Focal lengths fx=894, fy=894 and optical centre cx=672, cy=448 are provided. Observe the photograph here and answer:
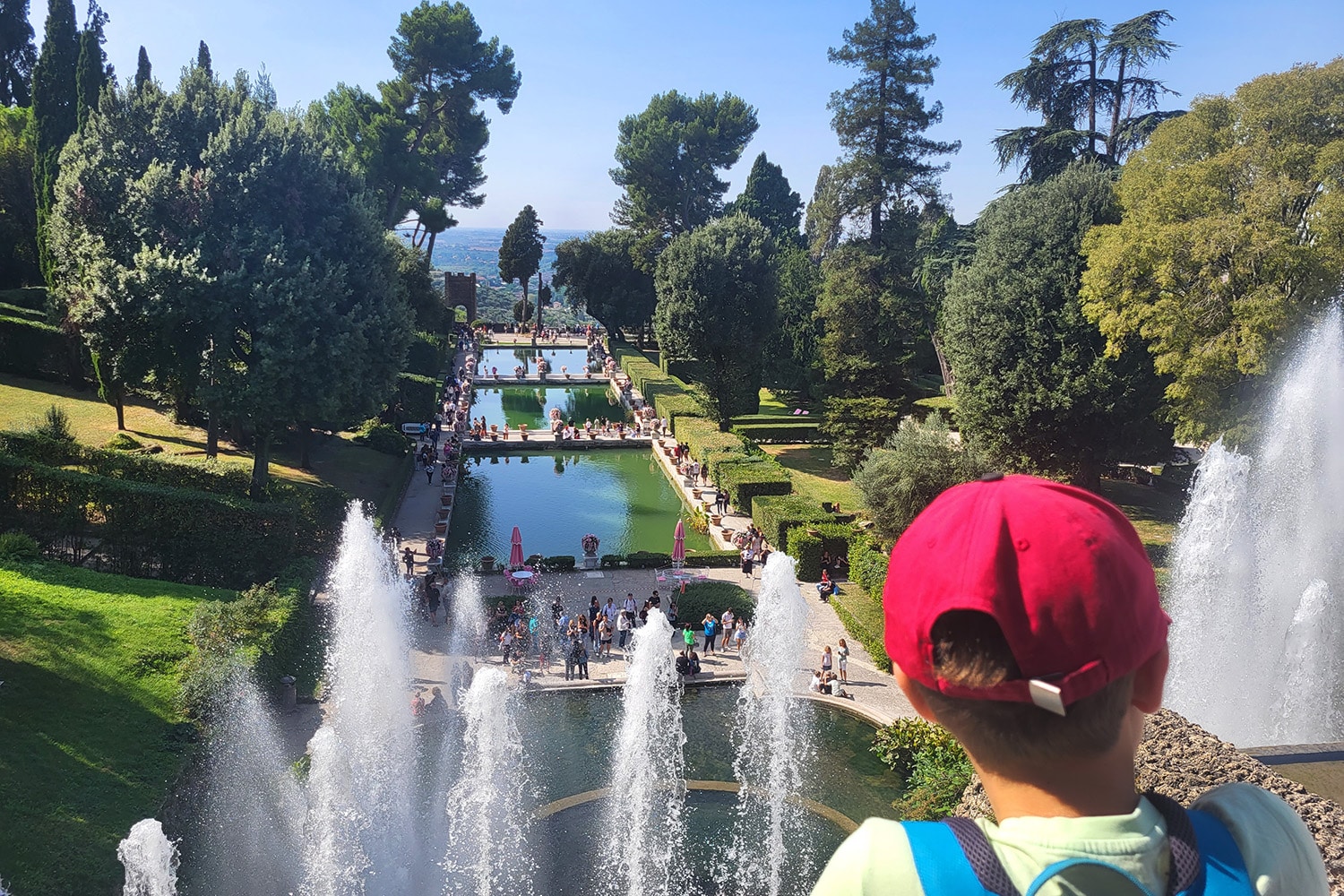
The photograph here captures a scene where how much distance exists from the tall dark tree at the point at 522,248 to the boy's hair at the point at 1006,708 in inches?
2715

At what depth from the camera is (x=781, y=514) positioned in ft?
84.3

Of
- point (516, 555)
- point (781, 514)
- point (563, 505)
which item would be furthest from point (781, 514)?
point (563, 505)

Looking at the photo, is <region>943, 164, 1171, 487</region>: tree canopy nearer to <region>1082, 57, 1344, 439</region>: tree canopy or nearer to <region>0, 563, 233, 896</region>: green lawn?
<region>1082, 57, 1344, 439</region>: tree canopy

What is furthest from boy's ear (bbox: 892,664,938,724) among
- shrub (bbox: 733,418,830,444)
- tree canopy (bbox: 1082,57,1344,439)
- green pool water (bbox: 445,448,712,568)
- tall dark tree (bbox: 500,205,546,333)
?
tall dark tree (bbox: 500,205,546,333)

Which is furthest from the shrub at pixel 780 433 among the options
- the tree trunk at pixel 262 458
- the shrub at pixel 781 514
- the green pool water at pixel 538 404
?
the tree trunk at pixel 262 458

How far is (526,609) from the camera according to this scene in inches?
801

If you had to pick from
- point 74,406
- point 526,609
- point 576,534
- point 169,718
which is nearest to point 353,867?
point 169,718

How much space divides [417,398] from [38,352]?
14.3 meters

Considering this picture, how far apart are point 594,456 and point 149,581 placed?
21.7 m

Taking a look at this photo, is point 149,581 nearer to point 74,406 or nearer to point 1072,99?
point 74,406

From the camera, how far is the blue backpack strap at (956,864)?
1.30 metres

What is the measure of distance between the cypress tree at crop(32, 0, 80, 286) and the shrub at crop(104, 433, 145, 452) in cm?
685

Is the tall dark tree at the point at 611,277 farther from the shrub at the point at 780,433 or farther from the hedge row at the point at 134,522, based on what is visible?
the hedge row at the point at 134,522

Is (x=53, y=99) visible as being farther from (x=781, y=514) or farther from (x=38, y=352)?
(x=781, y=514)
